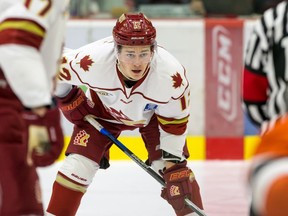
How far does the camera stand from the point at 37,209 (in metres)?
2.72

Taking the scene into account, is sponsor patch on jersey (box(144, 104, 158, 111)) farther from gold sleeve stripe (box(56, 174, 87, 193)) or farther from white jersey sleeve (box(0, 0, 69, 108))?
white jersey sleeve (box(0, 0, 69, 108))

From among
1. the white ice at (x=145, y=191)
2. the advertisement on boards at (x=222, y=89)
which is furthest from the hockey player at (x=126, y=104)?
the advertisement on boards at (x=222, y=89)

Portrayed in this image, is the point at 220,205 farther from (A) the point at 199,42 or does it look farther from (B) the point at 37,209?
(B) the point at 37,209

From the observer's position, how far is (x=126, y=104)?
3.85 m

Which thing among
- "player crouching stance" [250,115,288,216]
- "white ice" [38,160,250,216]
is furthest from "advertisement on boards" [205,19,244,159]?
"player crouching stance" [250,115,288,216]

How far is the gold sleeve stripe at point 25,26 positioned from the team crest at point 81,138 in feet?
4.14

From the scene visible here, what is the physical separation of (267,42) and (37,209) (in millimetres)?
790

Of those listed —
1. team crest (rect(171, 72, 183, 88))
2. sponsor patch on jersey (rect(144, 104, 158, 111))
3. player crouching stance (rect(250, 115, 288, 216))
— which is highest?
player crouching stance (rect(250, 115, 288, 216))

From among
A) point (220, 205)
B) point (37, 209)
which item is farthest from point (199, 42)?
point (37, 209)

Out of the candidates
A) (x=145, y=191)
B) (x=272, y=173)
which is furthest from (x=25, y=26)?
(x=145, y=191)

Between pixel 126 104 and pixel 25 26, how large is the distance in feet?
4.10

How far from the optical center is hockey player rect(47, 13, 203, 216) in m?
3.76

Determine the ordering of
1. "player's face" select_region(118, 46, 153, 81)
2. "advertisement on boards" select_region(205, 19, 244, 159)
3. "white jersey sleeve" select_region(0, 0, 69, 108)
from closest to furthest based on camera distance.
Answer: "white jersey sleeve" select_region(0, 0, 69, 108)
"player's face" select_region(118, 46, 153, 81)
"advertisement on boards" select_region(205, 19, 244, 159)

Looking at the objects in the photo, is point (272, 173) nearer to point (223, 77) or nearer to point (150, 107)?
point (150, 107)
